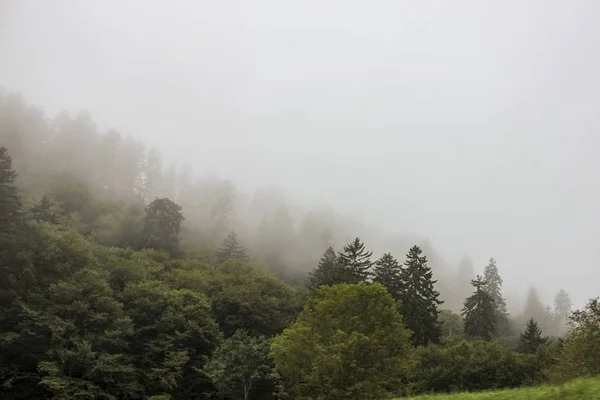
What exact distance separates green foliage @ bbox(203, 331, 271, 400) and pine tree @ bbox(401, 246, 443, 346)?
2540 centimetres

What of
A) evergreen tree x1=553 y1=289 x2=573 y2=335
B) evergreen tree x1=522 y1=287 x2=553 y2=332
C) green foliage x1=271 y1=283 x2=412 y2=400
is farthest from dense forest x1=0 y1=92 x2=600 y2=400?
evergreen tree x1=553 y1=289 x2=573 y2=335

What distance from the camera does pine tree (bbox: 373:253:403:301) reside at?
7031cm

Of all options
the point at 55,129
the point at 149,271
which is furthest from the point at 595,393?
the point at 55,129

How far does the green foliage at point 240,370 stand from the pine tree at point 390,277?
87.9 feet

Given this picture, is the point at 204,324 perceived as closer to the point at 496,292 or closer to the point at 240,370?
the point at 240,370

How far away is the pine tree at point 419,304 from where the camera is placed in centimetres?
6475

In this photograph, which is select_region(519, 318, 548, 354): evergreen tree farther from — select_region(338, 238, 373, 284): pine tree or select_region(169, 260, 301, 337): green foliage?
select_region(169, 260, 301, 337): green foliage

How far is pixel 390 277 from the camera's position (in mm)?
72188

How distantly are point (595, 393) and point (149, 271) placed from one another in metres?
73.4

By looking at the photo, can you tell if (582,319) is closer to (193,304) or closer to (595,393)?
(595,393)

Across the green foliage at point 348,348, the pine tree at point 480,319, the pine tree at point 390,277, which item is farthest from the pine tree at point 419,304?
the green foliage at point 348,348

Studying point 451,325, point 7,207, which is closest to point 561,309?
point 451,325

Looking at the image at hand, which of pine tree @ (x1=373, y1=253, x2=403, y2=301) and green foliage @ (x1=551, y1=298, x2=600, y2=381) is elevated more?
pine tree @ (x1=373, y1=253, x2=403, y2=301)

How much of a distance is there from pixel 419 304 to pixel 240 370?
32926mm
